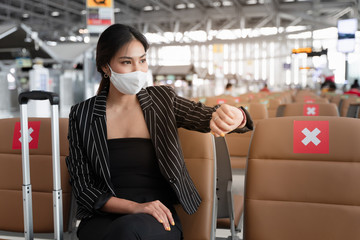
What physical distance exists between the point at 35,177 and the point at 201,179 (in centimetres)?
87

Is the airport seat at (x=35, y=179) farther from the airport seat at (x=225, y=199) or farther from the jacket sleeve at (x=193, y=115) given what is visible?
the airport seat at (x=225, y=199)

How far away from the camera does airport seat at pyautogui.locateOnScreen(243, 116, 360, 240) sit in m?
1.65

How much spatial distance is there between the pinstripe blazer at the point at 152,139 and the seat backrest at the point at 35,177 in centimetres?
31

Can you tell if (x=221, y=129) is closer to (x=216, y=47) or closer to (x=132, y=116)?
(x=132, y=116)

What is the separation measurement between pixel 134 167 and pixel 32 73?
7.92m

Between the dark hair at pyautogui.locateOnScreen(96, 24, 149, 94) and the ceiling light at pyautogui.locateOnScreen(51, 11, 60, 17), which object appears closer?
the dark hair at pyautogui.locateOnScreen(96, 24, 149, 94)

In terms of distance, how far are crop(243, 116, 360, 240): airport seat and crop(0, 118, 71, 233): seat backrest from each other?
968 millimetres

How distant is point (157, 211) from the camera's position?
1.54 m

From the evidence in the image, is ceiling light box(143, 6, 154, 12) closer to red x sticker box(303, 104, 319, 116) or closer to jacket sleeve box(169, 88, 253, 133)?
red x sticker box(303, 104, 319, 116)

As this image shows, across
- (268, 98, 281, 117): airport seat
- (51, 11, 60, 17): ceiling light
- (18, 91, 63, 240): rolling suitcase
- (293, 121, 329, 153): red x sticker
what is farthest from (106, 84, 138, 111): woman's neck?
(51, 11, 60, 17): ceiling light

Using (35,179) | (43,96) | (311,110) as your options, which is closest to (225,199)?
(35,179)

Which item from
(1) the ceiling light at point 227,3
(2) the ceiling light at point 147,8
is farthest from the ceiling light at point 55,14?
(1) the ceiling light at point 227,3

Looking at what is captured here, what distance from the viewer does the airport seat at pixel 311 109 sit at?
4113mm

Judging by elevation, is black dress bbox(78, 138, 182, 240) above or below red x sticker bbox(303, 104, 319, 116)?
below
